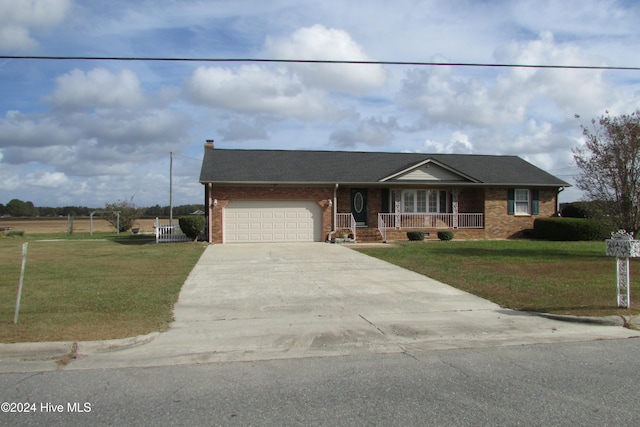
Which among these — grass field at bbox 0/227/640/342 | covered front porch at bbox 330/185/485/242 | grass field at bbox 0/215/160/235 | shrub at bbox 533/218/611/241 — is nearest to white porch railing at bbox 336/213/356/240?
covered front porch at bbox 330/185/485/242

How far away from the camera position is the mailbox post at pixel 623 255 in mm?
8711

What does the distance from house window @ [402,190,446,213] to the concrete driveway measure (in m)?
14.1

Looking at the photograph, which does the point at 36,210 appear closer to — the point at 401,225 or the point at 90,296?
the point at 401,225

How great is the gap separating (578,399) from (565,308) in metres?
4.38

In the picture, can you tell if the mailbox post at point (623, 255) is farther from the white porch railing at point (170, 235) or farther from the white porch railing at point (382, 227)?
the white porch railing at point (170, 235)

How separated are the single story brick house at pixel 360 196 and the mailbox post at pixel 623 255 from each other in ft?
52.8

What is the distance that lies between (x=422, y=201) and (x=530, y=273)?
14133 mm

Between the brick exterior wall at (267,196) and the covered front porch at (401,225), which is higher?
the brick exterior wall at (267,196)

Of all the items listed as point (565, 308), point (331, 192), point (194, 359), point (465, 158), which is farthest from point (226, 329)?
point (465, 158)

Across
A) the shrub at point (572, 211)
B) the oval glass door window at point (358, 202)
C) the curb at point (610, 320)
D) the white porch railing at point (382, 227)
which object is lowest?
the curb at point (610, 320)

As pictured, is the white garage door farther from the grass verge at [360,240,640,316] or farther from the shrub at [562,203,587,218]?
the shrub at [562,203,587,218]

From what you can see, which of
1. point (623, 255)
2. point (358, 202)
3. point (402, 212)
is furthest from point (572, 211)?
point (623, 255)

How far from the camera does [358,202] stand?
86.6ft

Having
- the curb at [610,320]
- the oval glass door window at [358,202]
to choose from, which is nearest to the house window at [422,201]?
the oval glass door window at [358,202]
